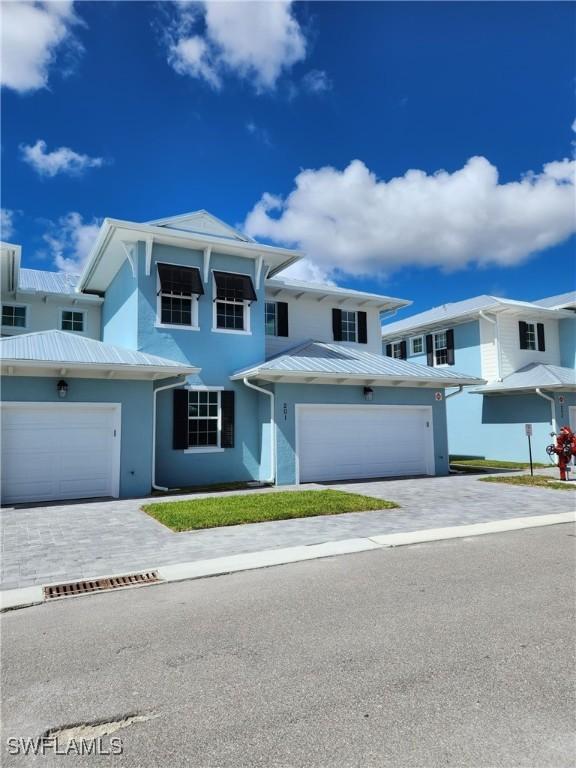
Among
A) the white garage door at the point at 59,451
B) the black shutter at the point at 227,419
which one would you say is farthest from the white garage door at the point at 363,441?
the white garage door at the point at 59,451

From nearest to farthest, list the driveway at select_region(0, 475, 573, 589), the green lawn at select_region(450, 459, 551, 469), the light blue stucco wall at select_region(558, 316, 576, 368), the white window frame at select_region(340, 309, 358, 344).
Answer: the driveway at select_region(0, 475, 573, 589) < the green lawn at select_region(450, 459, 551, 469) < the white window frame at select_region(340, 309, 358, 344) < the light blue stucco wall at select_region(558, 316, 576, 368)

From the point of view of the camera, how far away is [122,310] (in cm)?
1602

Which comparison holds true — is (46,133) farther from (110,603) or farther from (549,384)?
(549,384)

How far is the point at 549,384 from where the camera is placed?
19.4 meters

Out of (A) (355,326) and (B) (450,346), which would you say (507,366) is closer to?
(B) (450,346)

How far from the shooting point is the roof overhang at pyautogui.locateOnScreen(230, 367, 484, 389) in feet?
45.3

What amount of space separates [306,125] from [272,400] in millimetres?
8272

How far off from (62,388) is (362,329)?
39.4 feet

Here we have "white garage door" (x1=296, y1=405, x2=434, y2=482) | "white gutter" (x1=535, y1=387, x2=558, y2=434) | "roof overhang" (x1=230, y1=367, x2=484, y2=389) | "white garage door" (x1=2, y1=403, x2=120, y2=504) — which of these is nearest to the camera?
"white garage door" (x1=2, y1=403, x2=120, y2=504)

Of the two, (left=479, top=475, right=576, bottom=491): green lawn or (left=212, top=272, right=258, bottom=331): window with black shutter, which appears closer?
(left=479, top=475, right=576, bottom=491): green lawn

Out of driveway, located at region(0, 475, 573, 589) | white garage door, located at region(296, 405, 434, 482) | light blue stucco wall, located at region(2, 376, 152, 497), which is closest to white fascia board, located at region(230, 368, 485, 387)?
white garage door, located at region(296, 405, 434, 482)

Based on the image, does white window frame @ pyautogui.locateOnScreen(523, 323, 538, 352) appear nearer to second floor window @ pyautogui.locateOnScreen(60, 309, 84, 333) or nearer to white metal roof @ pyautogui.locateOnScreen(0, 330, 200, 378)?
white metal roof @ pyautogui.locateOnScreen(0, 330, 200, 378)

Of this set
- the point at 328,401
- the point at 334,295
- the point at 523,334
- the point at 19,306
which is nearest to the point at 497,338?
the point at 523,334

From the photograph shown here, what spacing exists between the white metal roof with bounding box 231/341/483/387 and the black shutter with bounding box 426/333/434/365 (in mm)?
7701
